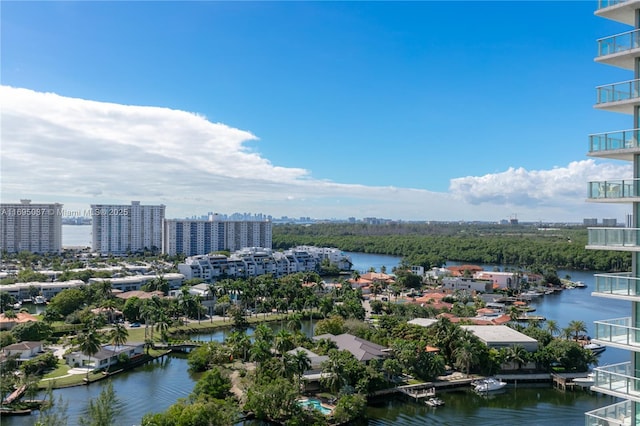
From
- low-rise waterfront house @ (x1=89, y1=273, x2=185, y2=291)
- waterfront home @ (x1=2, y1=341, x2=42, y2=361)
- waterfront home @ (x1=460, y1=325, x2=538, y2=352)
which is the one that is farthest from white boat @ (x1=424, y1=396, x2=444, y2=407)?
low-rise waterfront house @ (x1=89, y1=273, x2=185, y2=291)

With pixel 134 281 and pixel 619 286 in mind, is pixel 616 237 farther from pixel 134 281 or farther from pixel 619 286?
pixel 134 281

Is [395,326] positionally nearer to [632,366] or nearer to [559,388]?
[559,388]

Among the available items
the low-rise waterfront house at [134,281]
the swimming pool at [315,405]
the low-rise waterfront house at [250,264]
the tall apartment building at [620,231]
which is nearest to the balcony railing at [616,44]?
the tall apartment building at [620,231]

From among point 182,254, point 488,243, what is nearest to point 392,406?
point 182,254

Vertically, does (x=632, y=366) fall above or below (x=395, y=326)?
above

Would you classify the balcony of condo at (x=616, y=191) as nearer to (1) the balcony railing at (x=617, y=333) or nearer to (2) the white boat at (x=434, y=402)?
(1) the balcony railing at (x=617, y=333)

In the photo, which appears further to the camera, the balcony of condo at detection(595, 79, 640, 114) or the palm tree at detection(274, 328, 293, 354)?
the palm tree at detection(274, 328, 293, 354)

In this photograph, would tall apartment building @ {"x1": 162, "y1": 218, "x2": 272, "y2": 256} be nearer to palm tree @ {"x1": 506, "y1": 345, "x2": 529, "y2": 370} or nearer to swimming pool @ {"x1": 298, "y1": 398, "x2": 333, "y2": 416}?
palm tree @ {"x1": 506, "y1": 345, "x2": 529, "y2": 370}
